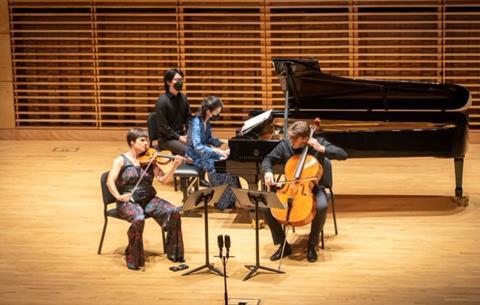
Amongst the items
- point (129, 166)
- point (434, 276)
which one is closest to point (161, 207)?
point (129, 166)

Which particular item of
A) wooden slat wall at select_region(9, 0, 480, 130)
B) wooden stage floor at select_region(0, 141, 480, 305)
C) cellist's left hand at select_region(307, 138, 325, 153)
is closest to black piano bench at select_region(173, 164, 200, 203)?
wooden stage floor at select_region(0, 141, 480, 305)

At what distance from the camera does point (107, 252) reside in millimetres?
7172

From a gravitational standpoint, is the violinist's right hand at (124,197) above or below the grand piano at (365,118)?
below

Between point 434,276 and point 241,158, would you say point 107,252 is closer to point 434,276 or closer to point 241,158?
point 241,158

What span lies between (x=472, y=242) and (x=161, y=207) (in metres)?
2.53

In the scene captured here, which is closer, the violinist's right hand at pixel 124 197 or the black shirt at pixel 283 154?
the violinist's right hand at pixel 124 197

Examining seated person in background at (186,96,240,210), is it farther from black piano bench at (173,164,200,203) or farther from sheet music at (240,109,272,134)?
sheet music at (240,109,272,134)

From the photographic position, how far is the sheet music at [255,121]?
793 cm

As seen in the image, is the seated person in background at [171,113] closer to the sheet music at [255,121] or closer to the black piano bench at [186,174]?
the black piano bench at [186,174]

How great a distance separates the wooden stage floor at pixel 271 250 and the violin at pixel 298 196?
413mm

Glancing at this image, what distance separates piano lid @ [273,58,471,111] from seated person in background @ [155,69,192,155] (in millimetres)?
1118

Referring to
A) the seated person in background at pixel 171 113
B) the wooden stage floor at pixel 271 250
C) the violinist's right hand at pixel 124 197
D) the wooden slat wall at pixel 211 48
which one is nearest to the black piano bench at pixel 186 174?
the wooden stage floor at pixel 271 250

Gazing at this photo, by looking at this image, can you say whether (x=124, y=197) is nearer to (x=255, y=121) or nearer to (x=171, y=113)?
(x=255, y=121)

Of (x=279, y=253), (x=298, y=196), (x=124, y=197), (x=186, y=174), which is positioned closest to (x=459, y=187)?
(x=279, y=253)
